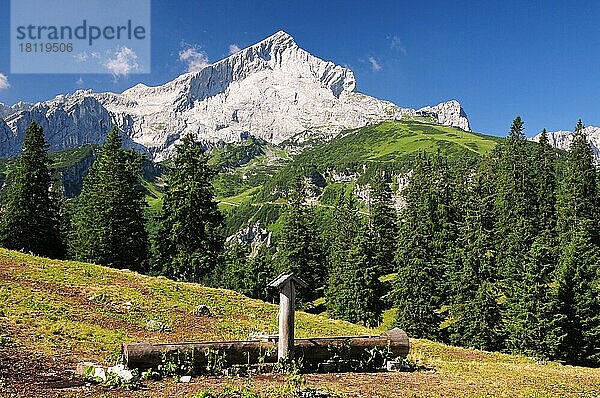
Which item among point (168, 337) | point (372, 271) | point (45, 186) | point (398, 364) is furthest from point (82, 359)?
point (372, 271)

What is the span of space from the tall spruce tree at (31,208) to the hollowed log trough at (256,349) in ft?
153

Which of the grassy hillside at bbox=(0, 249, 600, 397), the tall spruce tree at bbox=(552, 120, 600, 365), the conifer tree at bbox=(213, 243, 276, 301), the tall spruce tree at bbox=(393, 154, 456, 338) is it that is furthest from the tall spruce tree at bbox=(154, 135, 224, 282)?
the tall spruce tree at bbox=(552, 120, 600, 365)

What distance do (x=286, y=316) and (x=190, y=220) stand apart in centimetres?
3371

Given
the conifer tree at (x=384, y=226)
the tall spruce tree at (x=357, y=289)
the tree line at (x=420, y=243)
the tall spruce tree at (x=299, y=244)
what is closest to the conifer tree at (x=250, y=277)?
the tree line at (x=420, y=243)

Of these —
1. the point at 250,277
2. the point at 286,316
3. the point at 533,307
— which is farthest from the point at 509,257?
the point at 286,316

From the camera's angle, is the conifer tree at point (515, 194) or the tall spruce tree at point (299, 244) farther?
the tall spruce tree at point (299, 244)

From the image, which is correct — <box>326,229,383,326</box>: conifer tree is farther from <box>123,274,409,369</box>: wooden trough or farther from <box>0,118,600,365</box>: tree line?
<box>123,274,409,369</box>: wooden trough

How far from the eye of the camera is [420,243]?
66.0 m

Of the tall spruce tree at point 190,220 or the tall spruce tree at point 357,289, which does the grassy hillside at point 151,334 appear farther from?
the tall spruce tree at point 357,289

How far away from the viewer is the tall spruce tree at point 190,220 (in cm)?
4981

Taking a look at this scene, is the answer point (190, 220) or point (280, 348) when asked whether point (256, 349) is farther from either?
point (190, 220)

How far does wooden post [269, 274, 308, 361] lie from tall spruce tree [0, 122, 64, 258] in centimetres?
4738

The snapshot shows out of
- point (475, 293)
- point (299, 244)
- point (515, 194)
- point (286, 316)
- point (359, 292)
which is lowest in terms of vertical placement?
point (359, 292)

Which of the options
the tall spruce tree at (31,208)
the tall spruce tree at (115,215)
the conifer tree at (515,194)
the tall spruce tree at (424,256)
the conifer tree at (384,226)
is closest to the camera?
the tall spruce tree at (115,215)
